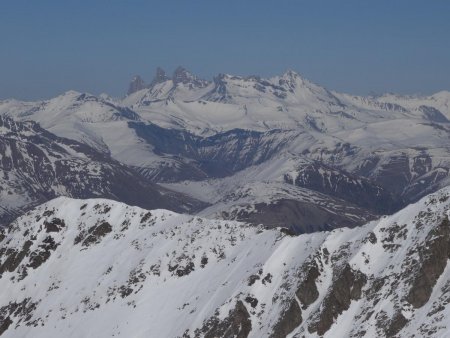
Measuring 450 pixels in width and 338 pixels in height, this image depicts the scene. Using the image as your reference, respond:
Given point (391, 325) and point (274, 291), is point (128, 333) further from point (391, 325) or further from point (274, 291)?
point (391, 325)

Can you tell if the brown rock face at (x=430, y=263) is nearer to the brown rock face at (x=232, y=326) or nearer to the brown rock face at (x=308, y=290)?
the brown rock face at (x=308, y=290)

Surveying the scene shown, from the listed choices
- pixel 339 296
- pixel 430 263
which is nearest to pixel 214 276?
pixel 339 296

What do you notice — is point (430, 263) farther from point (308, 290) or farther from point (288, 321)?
point (288, 321)

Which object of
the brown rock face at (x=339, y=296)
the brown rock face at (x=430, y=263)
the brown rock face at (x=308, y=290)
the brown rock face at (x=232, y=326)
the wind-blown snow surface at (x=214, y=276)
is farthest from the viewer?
the brown rock face at (x=232, y=326)

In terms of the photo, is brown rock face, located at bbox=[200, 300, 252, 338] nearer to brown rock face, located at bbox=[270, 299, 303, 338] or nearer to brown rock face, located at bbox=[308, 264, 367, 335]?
brown rock face, located at bbox=[270, 299, 303, 338]

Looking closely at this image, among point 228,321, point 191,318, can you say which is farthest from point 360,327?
point 191,318

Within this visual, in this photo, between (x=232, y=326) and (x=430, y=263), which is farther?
(x=232, y=326)

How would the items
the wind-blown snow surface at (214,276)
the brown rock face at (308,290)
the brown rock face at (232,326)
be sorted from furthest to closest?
the brown rock face at (232,326) < the brown rock face at (308,290) < the wind-blown snow surface at (214,276)

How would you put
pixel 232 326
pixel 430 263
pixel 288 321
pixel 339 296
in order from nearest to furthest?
pixel 430 263
pixel 339 296
pixel 288 321
pixel 232 326

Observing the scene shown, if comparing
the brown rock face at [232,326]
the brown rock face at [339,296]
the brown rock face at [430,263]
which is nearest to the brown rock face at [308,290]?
the brown rock face at [339,296]
